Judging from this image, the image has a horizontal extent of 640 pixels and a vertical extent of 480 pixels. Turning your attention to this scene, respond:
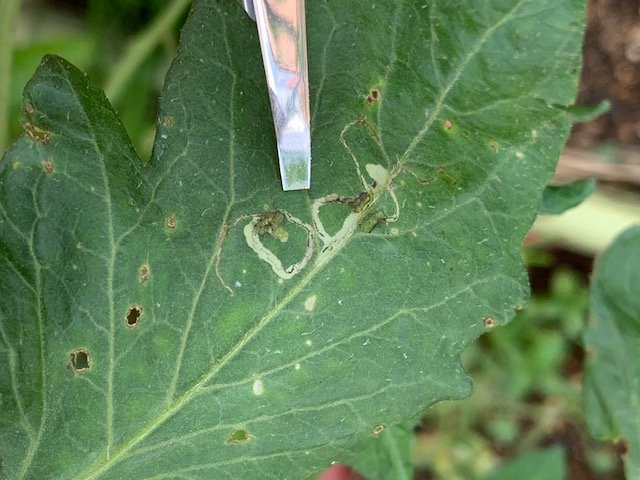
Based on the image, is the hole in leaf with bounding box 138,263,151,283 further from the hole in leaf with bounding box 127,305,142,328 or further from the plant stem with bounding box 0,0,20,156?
the plant stem with bounding box 0,0,20,156

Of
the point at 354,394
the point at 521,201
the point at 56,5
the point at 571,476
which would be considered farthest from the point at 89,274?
the point at 571,476

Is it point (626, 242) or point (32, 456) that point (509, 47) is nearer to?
point (626, 242)

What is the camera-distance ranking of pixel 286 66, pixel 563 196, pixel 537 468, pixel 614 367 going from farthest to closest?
pixel 537 468
pixel 614 367
pixel 563 196
pixel 286 66

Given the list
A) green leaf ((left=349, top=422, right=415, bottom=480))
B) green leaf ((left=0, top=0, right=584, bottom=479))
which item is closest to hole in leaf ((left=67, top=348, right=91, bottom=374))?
green leaf ((left=0, top=0, right=584, bottom=479))

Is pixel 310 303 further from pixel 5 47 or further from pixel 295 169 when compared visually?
pixel 5 47

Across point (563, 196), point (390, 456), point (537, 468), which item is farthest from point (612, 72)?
point (390, 456)

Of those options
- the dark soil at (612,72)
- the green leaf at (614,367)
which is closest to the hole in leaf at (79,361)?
the green leaf at (614,367)
